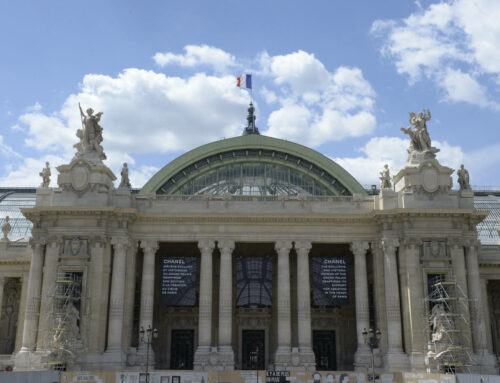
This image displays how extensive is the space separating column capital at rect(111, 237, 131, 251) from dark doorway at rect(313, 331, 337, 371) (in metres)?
21.0

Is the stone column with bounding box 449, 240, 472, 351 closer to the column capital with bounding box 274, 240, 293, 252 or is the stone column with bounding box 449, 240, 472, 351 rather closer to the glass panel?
the column capital with bounding box 274, 240, 293, 252

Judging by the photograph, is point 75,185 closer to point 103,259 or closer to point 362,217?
point 103,259

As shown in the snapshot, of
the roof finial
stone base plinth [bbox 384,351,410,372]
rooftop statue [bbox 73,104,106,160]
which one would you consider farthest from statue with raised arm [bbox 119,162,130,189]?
stone base plinth [bbox 384,351,410,372]

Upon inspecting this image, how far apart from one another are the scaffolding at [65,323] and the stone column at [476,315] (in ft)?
111

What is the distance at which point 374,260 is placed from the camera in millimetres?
50188

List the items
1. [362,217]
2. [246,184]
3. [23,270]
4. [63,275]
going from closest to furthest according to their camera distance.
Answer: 1. [63,275]
2. [362,217]
3. [23,270]
4. [246,184]

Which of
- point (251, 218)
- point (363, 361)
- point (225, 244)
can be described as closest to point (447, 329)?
point (363, 361)

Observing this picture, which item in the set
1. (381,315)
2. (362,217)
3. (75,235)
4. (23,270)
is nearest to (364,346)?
(381,315)

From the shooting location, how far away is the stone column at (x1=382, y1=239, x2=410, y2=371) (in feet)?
151

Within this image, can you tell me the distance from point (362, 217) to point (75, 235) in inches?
1041

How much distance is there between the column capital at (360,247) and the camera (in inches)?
1983

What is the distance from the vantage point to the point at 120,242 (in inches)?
1937

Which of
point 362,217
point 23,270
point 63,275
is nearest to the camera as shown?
point 63,275

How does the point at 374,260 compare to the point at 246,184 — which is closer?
the point at 374,260
